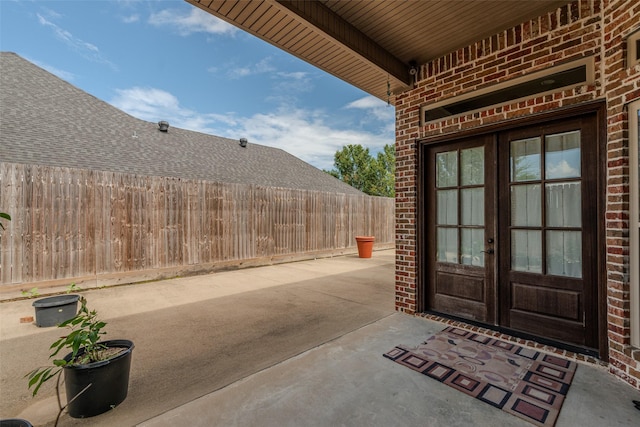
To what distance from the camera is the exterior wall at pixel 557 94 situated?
2.10 m

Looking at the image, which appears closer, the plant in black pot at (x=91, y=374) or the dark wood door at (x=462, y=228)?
the plant in black pot at (x=91, y=374)

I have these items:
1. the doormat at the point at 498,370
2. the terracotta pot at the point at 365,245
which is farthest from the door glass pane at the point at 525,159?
the terracotta pot at the point at 365,245

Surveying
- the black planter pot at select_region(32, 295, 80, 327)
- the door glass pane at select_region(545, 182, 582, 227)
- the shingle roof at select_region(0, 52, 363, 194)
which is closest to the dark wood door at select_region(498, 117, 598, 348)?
the door glass pane at select_region(545, 182, 582, 227)

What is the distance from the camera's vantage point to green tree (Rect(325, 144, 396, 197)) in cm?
3198

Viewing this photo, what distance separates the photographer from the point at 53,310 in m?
3.36

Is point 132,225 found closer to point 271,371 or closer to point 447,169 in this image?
point 271,371

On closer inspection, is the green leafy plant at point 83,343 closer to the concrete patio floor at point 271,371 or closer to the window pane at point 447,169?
the concrete patio floor at point 271,371

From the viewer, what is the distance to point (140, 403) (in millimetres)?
1919

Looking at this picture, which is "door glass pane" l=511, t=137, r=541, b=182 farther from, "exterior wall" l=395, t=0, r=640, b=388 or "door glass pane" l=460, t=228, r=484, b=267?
"door glass pane" l=460, t=228, r=484, b=267

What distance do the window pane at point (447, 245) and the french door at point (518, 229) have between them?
0.01 m

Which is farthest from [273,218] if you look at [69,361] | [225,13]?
[69,361]

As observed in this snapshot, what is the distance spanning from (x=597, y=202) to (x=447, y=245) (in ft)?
4.62

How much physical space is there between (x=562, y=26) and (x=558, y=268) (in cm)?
218

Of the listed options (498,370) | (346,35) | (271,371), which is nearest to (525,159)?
(498,370)
